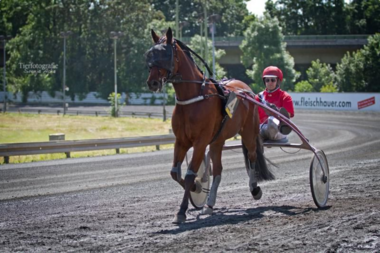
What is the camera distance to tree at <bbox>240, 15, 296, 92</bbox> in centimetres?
6016

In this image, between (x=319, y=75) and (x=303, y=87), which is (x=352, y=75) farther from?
(x=319, y=75)

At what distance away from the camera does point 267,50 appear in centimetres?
6091

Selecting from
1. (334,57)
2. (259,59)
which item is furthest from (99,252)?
(334,57)

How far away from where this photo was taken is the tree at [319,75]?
60.3 meters

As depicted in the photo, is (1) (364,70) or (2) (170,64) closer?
(2) (170,64)

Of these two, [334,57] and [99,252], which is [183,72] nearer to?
[99,252]

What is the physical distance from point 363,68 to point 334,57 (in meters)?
13.8

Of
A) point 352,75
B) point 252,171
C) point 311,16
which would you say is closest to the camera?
point 252,171

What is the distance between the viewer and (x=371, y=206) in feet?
24.9

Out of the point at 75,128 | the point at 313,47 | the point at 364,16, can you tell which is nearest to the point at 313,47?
the point at 313,47

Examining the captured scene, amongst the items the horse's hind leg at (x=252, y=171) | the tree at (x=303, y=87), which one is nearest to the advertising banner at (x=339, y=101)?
the tree at (x=303, y=87)

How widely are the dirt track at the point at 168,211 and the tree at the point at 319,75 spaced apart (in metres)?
45.8

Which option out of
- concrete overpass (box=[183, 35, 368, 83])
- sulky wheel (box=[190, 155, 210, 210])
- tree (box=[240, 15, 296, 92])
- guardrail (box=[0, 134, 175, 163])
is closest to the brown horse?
sulky wheel (box=[190, 155, 210, 210])

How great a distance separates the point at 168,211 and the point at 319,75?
55076mm
